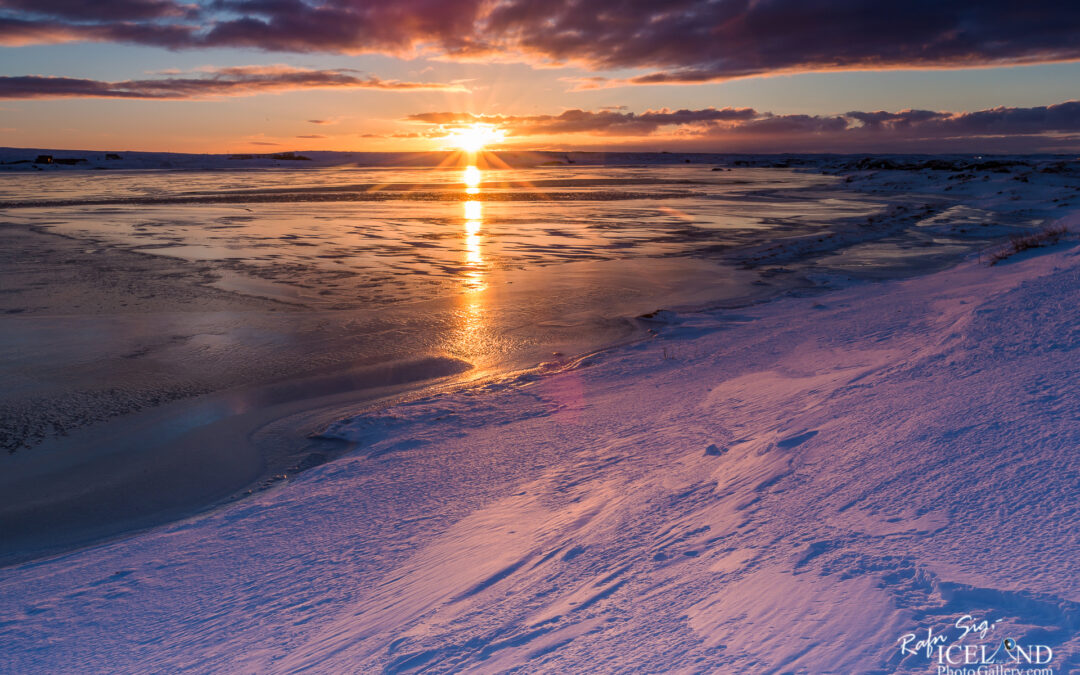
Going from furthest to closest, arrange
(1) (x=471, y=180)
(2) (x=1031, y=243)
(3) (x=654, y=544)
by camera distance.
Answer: (1) (x=471, y=180)
(2) (x=1031, y=243)
(3) (x=654, y=544)

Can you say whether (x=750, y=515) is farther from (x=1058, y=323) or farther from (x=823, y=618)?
(x=1058, y=323)

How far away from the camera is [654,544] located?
2.92 m

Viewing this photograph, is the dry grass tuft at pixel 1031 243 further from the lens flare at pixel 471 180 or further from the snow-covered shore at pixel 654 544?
the lens flare at pixel 471 180

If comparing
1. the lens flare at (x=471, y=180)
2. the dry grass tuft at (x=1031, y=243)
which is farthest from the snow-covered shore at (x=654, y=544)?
the lens flare at (x=471, y=180)

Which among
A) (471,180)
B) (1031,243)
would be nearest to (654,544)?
(1031,243)

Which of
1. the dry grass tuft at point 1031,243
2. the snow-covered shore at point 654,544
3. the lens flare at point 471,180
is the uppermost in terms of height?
the lens flare at point 471,180

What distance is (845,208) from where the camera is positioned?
2339cm

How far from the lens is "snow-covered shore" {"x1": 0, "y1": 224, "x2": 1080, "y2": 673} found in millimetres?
2236

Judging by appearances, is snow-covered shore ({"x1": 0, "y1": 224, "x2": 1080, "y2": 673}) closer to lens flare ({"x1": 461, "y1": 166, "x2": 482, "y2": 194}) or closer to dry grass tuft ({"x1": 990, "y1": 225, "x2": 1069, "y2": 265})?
dry grass tuft ({"x1": 990, "y1": 225, "x2": 1069, "y2": 265})

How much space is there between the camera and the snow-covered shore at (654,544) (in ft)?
7.34

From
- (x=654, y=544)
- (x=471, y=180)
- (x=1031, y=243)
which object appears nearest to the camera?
(x=654, y=544)

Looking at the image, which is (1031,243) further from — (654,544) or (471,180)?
(471,180)

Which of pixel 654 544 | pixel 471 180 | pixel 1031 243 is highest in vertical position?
pixel 471 180

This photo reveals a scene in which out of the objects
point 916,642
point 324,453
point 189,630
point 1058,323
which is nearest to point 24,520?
point 324,453
